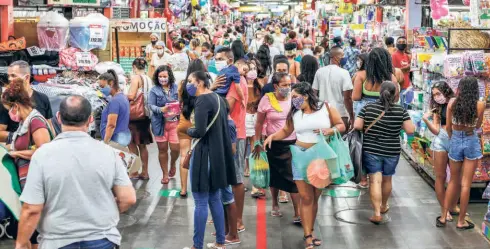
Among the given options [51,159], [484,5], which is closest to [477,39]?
[484,5]

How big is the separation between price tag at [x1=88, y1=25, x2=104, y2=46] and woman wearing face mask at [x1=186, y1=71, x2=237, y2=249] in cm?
635

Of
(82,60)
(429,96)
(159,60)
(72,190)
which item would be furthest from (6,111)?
(159,60)

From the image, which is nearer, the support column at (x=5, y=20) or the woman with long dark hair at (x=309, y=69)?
the woman with long dark hair at (x=309, y=69)

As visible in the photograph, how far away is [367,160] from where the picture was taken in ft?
25.5

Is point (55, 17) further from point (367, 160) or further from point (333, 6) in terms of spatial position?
point (333, 6)

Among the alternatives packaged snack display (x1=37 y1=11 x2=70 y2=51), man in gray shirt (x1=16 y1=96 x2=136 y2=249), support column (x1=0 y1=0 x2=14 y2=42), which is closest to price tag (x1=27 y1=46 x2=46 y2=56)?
packaged snack display (x1=37 y1=11 x2=70 y2=51)

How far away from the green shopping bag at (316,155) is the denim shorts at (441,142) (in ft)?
5.05

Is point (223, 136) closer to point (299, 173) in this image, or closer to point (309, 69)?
point (299, 173)

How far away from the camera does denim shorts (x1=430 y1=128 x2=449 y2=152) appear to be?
7.71 meters

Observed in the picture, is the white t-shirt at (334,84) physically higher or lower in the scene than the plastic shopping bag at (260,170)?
higher

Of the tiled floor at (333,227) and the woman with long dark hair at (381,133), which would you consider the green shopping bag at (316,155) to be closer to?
the tiled floor at (333,227)

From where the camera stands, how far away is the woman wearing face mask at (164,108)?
9.25 m

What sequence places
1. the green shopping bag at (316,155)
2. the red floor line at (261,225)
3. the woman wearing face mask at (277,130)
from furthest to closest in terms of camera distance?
1. the woman wearing face mask at (277,130)
2. the red floor line at (261,225)
3. the green shopping bag at (316,155)

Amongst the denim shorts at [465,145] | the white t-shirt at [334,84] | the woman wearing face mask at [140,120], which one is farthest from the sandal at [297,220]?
the woman wearing face mask at [140,120]
